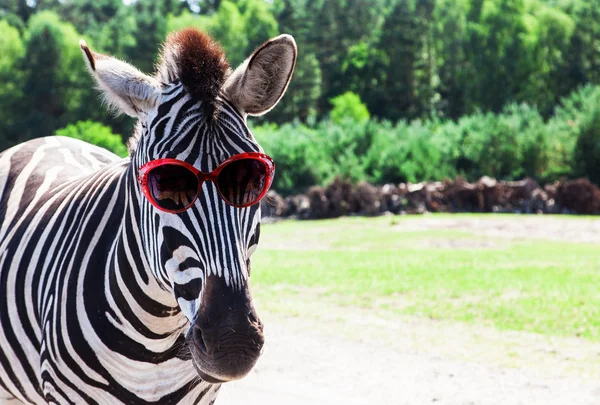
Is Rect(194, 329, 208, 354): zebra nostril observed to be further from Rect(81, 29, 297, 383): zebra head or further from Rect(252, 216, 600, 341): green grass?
Rect(252, 216, 600, 341): green grass

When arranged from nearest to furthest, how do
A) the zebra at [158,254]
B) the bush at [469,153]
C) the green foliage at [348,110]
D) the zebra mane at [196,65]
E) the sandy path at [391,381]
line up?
the zebra at [158,254] < the zebra mane at [196,65] < the sandy path at [391,381] < the bush at [469,153] < the green foliage at [348,110]

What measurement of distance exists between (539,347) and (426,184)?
16630 millimetres

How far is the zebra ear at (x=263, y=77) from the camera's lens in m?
2.39

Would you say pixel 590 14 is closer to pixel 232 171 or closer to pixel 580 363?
pixel 580 363

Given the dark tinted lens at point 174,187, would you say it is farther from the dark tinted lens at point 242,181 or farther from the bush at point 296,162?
the bush at point 296,162

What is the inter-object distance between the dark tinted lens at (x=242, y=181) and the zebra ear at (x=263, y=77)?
0.77 feet

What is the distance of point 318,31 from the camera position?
227 ft

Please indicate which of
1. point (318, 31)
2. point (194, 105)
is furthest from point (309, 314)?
point (318, 31)

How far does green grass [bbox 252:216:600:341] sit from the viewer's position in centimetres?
904

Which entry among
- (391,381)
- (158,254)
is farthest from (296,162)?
(158,254)

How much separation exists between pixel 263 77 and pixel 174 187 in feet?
1.51

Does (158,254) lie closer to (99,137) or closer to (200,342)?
(200,342)

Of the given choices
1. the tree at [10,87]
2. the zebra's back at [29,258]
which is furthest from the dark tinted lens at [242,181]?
the tree at [10,87]

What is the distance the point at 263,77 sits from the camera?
96.0 inches
